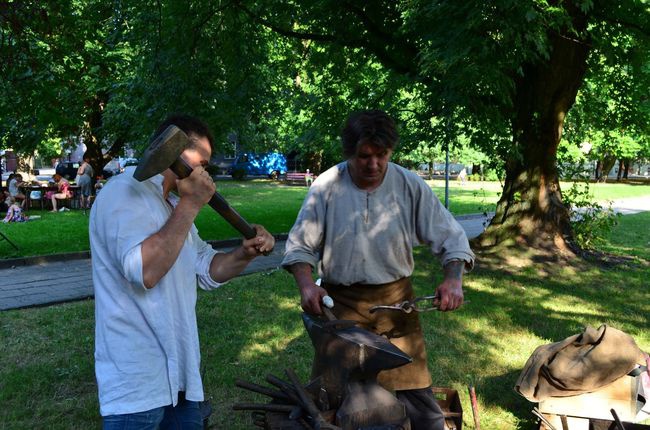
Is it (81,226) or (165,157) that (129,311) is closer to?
(165,157)

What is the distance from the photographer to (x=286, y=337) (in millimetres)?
5461

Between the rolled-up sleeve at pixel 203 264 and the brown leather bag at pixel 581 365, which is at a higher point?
the rolled-up sleeve at pixel 203 264

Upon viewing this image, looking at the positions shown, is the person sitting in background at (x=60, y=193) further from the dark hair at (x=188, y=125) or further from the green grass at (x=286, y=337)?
the dark hair at (x=188, y=125)

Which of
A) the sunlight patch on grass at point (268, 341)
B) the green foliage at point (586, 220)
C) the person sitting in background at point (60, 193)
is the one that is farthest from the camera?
the person sitting in background at point (60, 193)

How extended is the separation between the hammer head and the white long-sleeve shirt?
0.47ft

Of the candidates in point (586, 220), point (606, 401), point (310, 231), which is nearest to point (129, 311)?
point (310, 231)

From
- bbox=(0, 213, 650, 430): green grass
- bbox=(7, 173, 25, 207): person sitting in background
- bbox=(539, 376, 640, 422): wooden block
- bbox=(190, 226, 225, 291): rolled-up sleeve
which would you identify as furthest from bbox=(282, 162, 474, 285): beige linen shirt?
bbox=(7, 173, 25, 207): person sitting in background

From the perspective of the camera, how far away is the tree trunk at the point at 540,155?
8695 mm

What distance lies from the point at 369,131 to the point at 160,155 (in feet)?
3.31

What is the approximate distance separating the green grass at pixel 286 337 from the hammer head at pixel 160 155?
2586 millimetres

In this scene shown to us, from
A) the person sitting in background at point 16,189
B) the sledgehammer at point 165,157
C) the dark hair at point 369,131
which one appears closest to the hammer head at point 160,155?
the sledgehammer at point 165,157

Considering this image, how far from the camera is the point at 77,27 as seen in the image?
7656 mm

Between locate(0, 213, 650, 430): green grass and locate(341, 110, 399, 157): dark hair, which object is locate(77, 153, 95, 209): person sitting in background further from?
locate(341, 110, 399, 157): dark hair

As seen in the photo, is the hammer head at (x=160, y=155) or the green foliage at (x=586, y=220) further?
the green foliage at (x=586, y=220)
